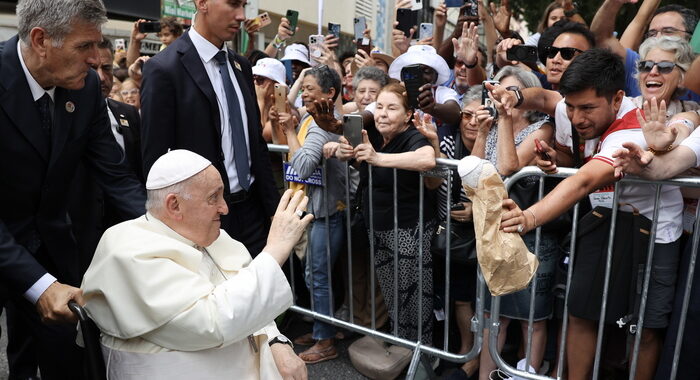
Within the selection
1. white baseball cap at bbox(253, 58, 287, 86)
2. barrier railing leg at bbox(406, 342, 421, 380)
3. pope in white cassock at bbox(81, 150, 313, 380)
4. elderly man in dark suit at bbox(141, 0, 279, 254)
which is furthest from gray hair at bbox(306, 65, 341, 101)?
pope in white cassock at bbox(81, 150, 313, 380)

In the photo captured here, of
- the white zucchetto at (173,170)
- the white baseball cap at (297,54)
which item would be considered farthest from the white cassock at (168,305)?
the white baseball cap at (297,54)

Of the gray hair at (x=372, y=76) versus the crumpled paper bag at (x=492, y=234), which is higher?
the gray hair at (x=372, y=76)

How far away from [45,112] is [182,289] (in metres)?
1.17

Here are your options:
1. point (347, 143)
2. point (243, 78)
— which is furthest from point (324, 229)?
point (243, 78)

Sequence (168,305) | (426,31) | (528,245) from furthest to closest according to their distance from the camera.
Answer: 1. (426,31)
2. (528,245)
3. (168,305)

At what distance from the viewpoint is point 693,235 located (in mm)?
2805

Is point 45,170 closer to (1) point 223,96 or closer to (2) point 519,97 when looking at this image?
(1) point 223,96

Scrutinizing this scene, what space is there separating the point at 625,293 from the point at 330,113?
1.94m

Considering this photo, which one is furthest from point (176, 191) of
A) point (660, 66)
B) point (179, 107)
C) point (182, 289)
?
point (660, 66)

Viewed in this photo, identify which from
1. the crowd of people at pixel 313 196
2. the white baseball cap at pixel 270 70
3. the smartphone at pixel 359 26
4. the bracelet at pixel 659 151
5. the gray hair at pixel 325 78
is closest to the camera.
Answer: the crowd of people at pixel 313 196

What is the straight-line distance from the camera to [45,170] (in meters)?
2.59

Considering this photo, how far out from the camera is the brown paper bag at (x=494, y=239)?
2234mm

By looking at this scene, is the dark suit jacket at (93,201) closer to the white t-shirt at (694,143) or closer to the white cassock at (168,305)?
the white cassock at (168,305)

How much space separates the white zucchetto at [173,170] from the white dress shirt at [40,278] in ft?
2.03
